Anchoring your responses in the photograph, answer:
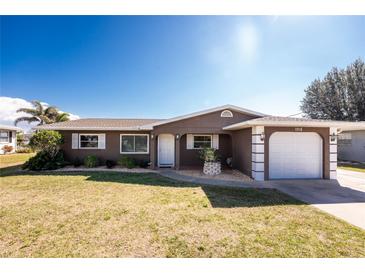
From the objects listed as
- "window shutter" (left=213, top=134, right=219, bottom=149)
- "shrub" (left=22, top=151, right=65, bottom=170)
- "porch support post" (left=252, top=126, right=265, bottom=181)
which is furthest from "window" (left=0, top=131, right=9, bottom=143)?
"porch support post" (left=252, top=126, right=265, bottom=181)

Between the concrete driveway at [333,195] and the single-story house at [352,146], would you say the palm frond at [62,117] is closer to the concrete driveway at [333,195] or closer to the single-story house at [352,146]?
the concrete driveway at [333,195]

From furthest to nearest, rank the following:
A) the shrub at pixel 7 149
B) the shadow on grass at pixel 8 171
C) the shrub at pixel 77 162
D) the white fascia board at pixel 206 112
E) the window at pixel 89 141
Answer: the shrub at pixel 7 149 < the window at pixel 89 141 < the shrub at pixel 77 162 < the white fascia board at pixel 206 112 < the shadow on grass at pixel 8 171

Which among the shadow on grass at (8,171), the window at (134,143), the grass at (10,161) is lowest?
the shadow on grass at (8,171)

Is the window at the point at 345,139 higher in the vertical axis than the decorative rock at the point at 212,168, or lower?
higher

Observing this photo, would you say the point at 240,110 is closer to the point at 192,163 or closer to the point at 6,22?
the point at 192,163

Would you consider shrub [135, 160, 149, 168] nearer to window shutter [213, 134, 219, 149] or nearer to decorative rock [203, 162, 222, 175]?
decorative rock [203, 162, 222, 175]

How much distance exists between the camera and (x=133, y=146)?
12438 mm

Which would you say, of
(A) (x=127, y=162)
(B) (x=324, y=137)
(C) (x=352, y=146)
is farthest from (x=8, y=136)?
(C) (x=352, y=146)

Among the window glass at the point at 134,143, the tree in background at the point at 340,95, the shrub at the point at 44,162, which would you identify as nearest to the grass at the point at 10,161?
the shrub at the point at 44,162

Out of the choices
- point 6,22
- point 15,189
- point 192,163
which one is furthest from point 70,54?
point 192,163

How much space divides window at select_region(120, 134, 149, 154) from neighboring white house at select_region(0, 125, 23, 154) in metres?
17.1

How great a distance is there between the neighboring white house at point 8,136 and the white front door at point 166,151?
1948 centimetres

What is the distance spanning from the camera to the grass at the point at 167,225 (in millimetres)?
2959
